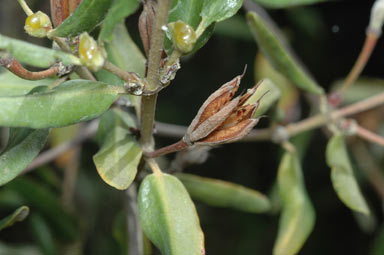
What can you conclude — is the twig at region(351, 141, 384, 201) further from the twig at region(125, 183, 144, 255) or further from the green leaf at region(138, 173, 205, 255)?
the green leaf at region(138, 173, 205, 255)

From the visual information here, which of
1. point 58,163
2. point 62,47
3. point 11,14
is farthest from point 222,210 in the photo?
point 62,47

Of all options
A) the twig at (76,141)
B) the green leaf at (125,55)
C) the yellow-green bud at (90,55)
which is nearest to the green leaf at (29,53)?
the yellow-green bud at (90,55)

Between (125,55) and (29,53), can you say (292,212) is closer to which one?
(125,55)

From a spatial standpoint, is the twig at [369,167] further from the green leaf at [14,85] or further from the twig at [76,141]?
the green leaf at [14,85]

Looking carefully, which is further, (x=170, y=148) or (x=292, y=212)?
(x=292, y=212)

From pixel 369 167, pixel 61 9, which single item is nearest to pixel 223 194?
pixel 61 9

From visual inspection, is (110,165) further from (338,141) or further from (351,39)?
(351,39)
